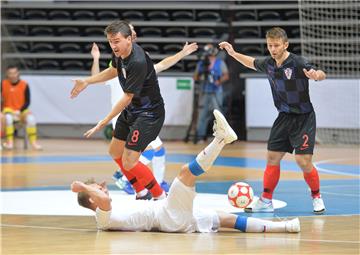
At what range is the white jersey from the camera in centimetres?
794

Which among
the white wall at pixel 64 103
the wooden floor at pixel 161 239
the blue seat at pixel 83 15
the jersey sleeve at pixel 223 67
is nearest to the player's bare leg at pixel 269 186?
the wooden floor at pixel 161 239

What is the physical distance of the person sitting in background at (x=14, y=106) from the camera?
19156 mm

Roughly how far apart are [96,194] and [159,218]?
2.00ft

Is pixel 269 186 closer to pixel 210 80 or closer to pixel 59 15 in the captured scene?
pixel 210 80

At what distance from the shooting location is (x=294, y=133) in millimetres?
9742

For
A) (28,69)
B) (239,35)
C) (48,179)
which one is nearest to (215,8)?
(239,35)

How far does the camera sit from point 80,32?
24.2 m

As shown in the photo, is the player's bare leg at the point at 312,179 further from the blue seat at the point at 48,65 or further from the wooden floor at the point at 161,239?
the blue seat at the point at 48,65

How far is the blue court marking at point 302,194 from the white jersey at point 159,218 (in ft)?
4.81

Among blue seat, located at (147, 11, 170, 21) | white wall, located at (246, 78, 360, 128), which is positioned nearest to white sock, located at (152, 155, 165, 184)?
white wall, located at (246, 78, 360, 128)

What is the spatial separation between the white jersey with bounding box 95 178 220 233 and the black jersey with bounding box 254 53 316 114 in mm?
2119

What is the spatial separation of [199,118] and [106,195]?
1354cm

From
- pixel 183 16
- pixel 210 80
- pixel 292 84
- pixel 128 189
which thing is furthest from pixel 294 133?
pixel 183 16

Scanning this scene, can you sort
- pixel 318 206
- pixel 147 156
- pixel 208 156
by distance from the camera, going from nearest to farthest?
pixel 208 156 < pixel 318 206 < pixel 147 156
